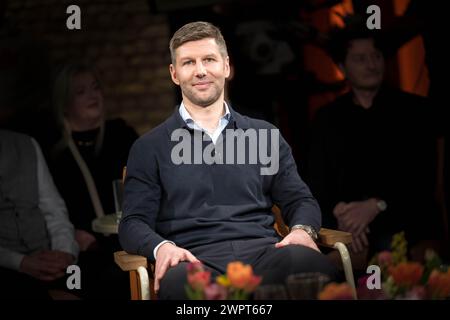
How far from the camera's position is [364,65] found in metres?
3.94

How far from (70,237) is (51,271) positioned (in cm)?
21

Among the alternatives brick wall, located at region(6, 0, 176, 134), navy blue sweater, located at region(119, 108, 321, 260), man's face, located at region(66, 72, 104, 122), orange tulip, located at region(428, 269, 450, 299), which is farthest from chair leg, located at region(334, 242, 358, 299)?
brick wall, located at region(6, 0, 176, 134)

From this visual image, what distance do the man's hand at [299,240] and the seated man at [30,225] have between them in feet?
4.02

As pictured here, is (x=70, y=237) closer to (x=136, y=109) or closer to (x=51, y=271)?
(x=51, y=271)

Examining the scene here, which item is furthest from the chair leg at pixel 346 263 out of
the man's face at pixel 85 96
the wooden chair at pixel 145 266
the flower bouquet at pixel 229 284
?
the man's face at pixel 85 96

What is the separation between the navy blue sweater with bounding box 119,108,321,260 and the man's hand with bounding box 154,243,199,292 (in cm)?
16

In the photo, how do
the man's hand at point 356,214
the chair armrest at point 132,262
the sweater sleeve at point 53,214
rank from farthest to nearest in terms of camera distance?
the man's hand at point 356,214
the sweater sleeve at point 53,214
the chair armrest at point 132,262

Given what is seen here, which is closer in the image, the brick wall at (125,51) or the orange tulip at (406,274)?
the orange tulip at (406,274)

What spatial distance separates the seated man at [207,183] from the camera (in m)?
2.61

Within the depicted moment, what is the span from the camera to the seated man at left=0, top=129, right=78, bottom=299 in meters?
3.25

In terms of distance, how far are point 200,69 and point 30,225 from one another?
1.29 m

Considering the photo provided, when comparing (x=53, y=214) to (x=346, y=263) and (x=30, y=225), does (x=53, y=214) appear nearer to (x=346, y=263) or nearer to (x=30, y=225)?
(x=30, y=225)

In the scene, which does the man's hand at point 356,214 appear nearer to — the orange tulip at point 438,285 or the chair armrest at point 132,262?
the chair armrest at point 132,262

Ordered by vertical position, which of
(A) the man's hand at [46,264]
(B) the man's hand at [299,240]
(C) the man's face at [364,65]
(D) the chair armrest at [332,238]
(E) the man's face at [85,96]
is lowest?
(A) the man's hand at [46,264]
